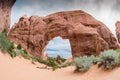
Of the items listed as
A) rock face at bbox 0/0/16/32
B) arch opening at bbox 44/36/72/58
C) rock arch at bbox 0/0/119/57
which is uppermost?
rock face at bbox 0/0/16/32

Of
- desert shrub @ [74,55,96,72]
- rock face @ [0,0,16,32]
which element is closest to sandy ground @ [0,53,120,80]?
desert shrub @ [74,55,96,72]

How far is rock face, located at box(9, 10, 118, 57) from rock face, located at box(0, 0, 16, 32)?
2.04 m

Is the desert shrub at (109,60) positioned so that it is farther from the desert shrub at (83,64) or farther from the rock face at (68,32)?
the rock face at (68,32)

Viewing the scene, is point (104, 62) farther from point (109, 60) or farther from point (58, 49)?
point (58, 49)

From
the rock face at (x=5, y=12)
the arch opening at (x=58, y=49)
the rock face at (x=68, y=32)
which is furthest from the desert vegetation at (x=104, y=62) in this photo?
the arch opening at (x=58, y=49)

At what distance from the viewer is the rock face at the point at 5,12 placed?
13.9 m

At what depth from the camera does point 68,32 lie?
53.5 ft

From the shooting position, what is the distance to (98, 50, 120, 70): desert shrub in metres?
7.31

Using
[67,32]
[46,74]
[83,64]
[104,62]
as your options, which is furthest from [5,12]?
[104,62]

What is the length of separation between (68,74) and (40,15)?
9.93m

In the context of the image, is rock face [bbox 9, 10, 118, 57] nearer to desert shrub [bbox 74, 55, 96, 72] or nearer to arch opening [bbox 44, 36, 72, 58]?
arch opening [bbox 44, 36, 72, 58]

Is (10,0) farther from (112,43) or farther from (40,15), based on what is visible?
(112,43)

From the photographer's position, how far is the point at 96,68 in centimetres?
770

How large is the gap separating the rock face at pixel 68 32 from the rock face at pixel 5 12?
6.69 ft
